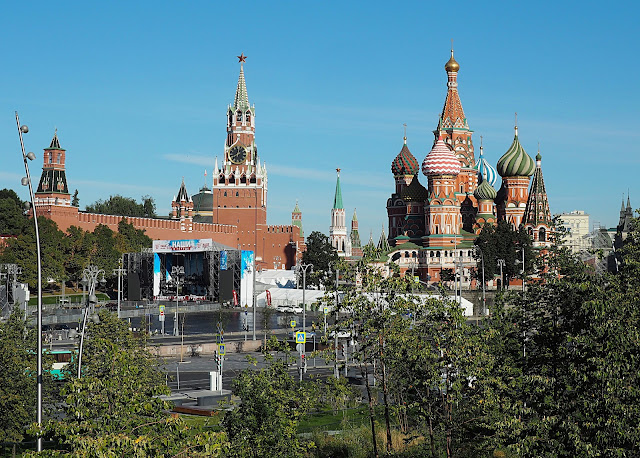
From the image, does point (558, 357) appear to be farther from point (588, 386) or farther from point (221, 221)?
point (221, 221)

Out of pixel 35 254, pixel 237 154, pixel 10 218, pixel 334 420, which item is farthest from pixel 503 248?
pixel 334 420

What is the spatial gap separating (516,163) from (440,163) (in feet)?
36.9

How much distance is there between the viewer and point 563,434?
16.7 meters

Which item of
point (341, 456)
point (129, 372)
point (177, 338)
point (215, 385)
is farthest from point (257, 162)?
point (129, 372)

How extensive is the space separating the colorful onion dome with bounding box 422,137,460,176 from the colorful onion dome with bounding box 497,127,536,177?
23.5ft

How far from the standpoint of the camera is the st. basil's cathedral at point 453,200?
12262 cm

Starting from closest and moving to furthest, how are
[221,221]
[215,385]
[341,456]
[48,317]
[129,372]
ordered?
1. [129,372]
2. [341,456]
3. [215,385]
4. [48,317]
5. [221,221]

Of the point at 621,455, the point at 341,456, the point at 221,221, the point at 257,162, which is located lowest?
the point at 341,456

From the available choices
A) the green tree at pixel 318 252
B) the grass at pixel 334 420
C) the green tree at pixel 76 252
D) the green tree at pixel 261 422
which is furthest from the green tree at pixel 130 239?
the green tree at pixel 261 422

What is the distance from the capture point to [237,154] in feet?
550

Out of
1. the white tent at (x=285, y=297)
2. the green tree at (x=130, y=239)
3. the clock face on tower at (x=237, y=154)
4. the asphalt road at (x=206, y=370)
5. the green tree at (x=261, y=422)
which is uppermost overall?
the clock face on tower at (x=237, y=154)

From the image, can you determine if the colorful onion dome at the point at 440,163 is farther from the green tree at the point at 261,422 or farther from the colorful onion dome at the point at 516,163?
the green tree at the point at 261,422

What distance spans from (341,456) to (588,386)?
13072mm

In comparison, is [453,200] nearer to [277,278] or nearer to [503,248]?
[503,248]
